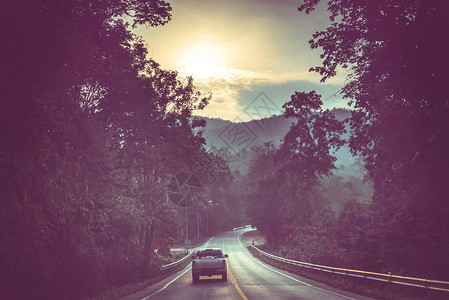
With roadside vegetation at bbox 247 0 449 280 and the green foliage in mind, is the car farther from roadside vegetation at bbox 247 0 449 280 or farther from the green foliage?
roadside vegetation at bbox 247 0 449 280

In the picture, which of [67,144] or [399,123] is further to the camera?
[399,123]

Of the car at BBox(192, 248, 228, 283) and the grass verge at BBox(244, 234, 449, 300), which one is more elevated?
the car at BBox(192, 248, 228, 283)

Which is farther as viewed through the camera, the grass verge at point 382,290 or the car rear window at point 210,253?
the car rear window at point 210,253

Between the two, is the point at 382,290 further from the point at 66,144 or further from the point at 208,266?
the point at 66,144

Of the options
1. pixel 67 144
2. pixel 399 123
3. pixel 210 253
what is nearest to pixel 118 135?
pixel 210 253

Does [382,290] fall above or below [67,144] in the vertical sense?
below

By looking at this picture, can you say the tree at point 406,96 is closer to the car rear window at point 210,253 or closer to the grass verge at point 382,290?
the grass verge at point 382,290

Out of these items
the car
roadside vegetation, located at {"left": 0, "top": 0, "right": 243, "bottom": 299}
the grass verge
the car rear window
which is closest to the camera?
roadside vegetation, located at {"left": 0, "top": 0, "right": 243, "bottom": 299}

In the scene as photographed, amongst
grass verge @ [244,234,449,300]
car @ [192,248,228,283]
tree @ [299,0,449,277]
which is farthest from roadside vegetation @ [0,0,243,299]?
grass verge @ [244,234,449,300]

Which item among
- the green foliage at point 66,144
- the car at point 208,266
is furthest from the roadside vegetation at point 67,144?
the car at point 208,266

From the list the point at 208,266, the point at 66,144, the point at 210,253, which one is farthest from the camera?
the point at 210,253

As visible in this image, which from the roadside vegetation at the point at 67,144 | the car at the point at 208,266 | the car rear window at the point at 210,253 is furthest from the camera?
the car rear window at the point at 210,253

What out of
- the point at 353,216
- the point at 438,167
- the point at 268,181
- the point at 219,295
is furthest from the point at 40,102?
the point at 268,181

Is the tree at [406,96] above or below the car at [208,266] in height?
above
